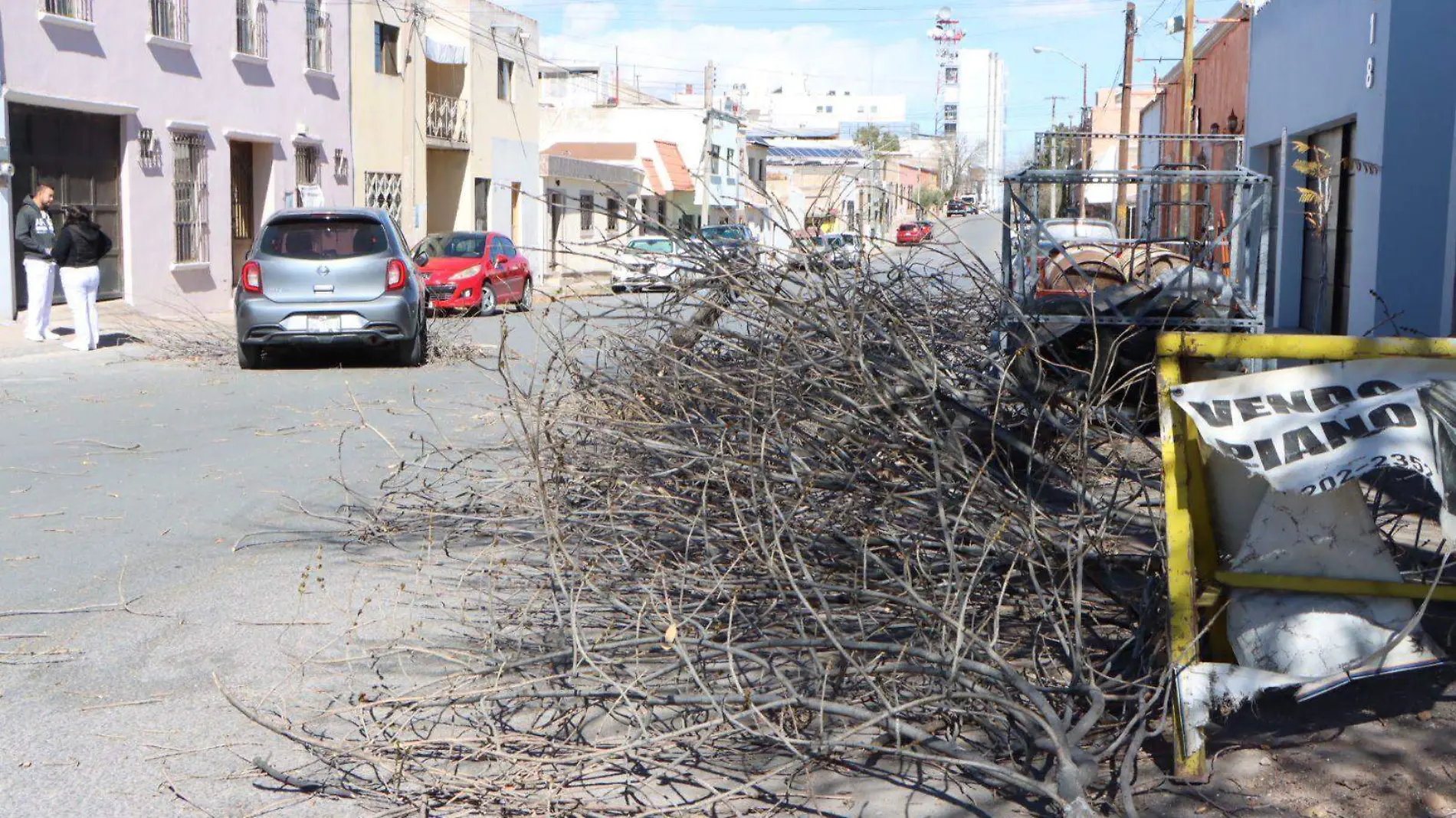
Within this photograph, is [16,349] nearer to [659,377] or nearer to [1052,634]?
[659,377]

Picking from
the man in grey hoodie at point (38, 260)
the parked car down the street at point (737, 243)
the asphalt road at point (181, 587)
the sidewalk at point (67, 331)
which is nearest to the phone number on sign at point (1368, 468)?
the parked car down the street at point (737, 243)

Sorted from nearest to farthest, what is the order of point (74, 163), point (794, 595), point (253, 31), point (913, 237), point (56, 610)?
point (794, 595)
point (56, 610)
point (913, 237)
point (74, 163)
point (253, 31)

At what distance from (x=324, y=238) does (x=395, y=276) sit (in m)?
0.79

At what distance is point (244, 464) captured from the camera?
27.9 feet

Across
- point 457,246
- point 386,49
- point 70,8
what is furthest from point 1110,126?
point 70,8

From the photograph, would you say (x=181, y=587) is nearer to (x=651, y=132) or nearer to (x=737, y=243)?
(x=737, y=243)

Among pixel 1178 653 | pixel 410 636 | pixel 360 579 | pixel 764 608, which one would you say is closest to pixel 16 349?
pixel 360 579

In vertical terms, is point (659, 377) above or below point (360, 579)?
above

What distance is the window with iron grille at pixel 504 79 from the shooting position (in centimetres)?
3675

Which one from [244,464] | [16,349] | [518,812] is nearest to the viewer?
[518,812]

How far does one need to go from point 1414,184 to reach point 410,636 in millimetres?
13810

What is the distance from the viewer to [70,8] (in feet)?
64.7

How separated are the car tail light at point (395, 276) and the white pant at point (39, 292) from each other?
453 cm

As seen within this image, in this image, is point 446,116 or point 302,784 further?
point 446,116
